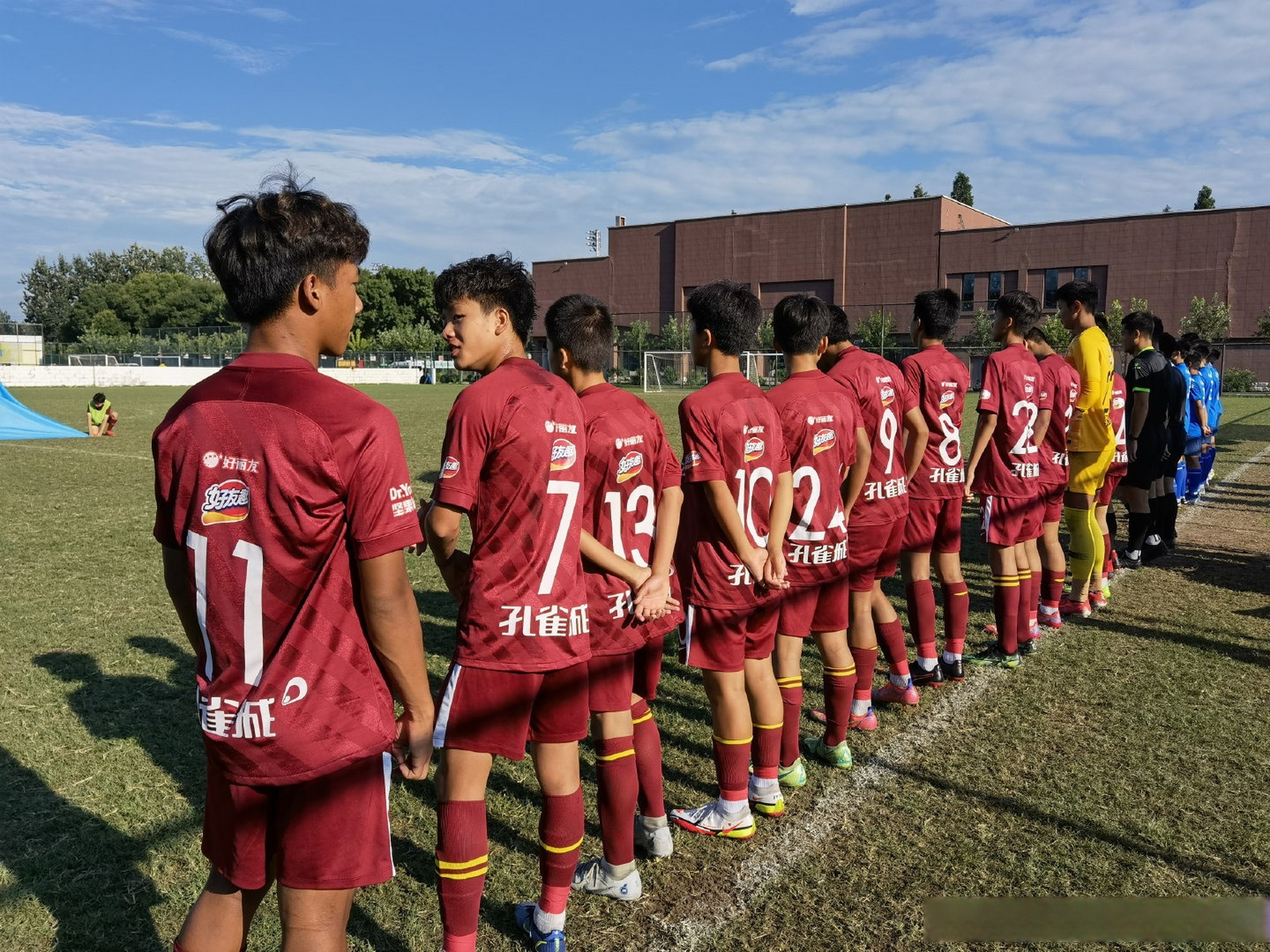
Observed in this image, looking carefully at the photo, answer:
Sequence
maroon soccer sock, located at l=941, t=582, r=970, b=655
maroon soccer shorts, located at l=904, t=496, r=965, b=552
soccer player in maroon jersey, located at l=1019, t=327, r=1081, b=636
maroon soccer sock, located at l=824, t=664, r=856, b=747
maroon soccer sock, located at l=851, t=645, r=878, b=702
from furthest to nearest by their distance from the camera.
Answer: soccer player in maroon jersey, located at l=1019, t=327, r=1081, b=636 < maroon soccer sock, located at l=941, t=582, r=970, b=655 < maroon soccer shorts, located at l=904, t=496, r=965, b=552 < maroon soccer sock, located at l=851, t=645, r=878, b=702 < maroon soccer sock, located at l=824, t=664, r=856, b=747

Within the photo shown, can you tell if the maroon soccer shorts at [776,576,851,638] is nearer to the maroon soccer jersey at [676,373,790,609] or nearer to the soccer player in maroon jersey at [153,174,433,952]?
the maroon soccer jersey at [676,373,790,609]

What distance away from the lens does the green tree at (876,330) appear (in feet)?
166

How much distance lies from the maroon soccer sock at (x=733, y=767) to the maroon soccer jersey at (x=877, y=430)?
1.56 meters

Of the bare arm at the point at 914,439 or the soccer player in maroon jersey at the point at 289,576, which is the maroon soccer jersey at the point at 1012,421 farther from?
the soccer player in maroon jersey at the point at 289,576

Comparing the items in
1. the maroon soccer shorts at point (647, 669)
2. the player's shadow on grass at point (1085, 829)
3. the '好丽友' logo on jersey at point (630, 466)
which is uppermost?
the '好丽友' logo on jersey at point (630, 466)

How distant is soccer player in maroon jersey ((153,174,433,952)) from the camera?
75.2 inches

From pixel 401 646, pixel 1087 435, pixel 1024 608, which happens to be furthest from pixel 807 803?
pixel 1087 435

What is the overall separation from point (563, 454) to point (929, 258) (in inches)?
2255

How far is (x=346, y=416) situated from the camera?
1912 mm

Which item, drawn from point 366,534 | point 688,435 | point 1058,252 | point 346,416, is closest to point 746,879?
point 688,435

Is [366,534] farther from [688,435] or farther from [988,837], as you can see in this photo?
[988,837]

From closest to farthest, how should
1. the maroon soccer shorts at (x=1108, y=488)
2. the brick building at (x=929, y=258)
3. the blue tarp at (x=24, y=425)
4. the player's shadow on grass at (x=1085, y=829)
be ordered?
the player's shadow on grass at (x=1085, y=829) < the maroon soccer shorts at (x=1108, y=488) < the blue tarp at (x=24, y=425) < the brick building at (x=929, y=258)

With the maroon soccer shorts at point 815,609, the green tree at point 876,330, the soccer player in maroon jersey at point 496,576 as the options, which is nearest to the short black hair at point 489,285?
the soccer player in maroon jersey at point 496,576

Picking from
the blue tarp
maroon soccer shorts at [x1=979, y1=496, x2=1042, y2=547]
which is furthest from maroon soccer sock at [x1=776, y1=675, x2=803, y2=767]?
the blue tarp
